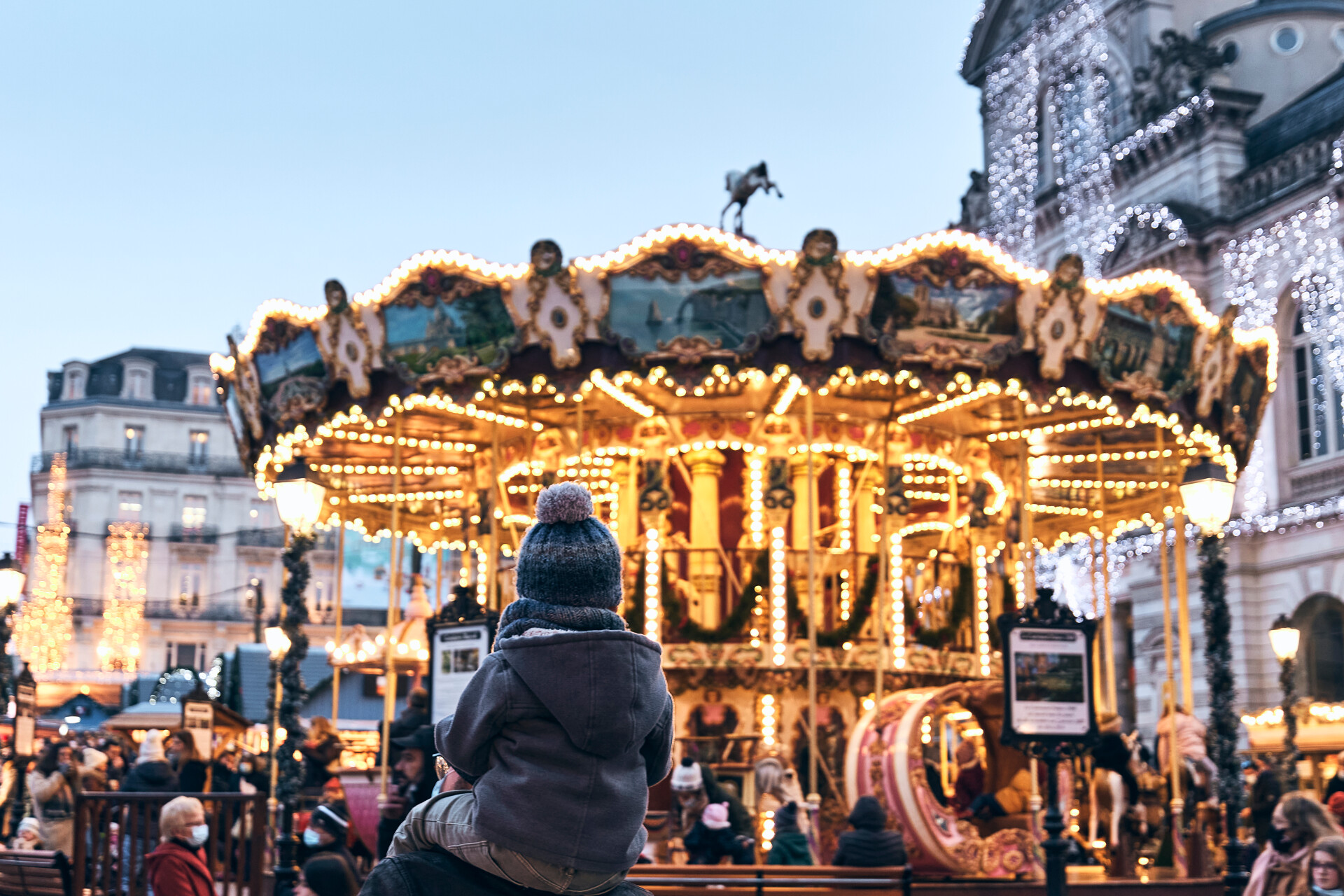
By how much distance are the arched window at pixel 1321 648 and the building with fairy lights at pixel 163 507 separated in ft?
135

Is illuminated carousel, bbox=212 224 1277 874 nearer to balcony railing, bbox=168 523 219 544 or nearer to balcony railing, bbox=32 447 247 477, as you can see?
balcony railing, bbox=168 523 219 544

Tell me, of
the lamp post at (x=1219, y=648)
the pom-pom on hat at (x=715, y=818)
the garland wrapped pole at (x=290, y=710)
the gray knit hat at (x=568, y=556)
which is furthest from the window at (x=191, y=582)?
the gray knit hat at (x=568, y=556)

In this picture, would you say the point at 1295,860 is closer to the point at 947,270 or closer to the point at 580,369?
the point at 947,270

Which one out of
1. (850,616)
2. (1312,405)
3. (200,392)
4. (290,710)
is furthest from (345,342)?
(200,392)

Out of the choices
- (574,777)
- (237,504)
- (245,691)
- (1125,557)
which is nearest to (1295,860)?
(574,777)

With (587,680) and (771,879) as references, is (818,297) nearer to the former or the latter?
(771,879)

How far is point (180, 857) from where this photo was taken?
7.82m

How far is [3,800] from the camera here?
1602 centimetres

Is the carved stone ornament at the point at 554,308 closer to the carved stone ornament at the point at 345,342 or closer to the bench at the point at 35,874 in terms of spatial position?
the carved stone ornament at the point at 345,342

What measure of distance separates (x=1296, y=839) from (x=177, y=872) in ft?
19.5

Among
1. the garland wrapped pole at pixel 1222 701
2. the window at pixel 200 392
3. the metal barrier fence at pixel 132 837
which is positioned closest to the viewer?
the metal barrier fence at pixel 132 837

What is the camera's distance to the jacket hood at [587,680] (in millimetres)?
3379

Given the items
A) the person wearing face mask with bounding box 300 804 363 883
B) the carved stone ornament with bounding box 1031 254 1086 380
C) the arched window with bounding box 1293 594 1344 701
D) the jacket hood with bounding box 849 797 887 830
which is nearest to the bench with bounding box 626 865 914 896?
the jacket hood with bounding box 849 797 887 830

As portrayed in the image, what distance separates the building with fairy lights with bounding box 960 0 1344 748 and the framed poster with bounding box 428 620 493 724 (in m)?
20.8
